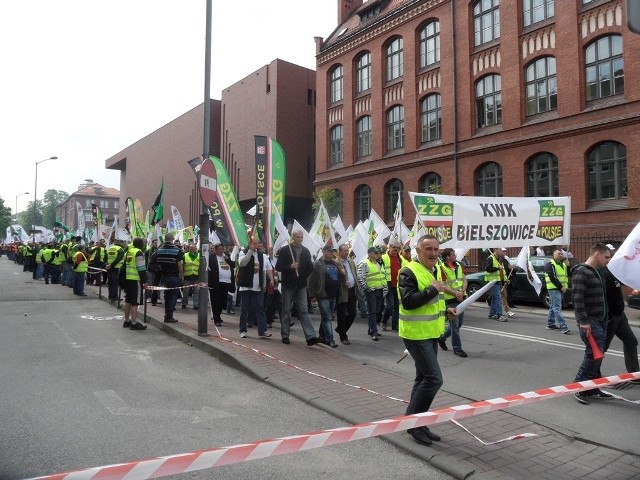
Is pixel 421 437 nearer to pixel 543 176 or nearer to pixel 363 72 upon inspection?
pixel 543 176

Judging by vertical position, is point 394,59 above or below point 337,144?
above

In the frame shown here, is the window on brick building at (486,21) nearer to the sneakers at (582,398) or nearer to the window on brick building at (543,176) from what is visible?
the window on brick building at (543,176)

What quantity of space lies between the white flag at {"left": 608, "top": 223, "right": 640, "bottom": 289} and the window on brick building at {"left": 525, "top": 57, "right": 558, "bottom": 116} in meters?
20.9

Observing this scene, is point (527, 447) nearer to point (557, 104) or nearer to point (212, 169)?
point (212, 169)

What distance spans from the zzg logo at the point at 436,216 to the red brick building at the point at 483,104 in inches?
536

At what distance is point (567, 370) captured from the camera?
7379 mm

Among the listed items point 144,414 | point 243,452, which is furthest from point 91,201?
point 243,452

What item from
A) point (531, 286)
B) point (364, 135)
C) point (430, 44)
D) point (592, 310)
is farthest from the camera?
point (364, 135)

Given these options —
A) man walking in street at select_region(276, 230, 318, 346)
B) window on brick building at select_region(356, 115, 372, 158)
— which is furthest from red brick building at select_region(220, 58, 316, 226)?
man walking in street at select_region(276, 230, 318, 346)

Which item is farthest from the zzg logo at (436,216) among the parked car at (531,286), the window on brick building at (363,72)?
the window on brick building at (363,72)

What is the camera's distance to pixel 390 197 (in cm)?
3241

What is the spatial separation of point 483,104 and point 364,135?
8983 millimetres

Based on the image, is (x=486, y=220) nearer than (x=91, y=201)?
Yes

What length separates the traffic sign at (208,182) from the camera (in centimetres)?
921
